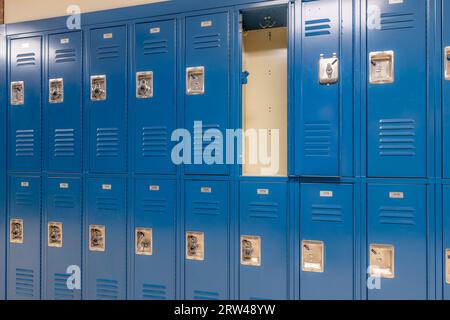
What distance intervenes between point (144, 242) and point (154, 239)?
0.10m

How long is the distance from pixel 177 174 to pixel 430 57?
1.91m

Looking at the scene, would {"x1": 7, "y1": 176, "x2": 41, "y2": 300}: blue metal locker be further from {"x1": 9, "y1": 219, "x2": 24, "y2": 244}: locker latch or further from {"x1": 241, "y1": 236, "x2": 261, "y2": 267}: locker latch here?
{"x1": 241, "y1": 236, "x2": 261, "y2": 267}: locker latch

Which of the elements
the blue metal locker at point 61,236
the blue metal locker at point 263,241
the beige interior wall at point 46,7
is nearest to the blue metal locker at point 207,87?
the blue metal locker at point 263,241

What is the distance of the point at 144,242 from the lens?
2.90 m

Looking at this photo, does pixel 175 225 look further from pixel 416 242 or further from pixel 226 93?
pixel 416 242

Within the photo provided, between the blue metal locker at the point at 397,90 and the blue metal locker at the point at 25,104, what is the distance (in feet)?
8.97

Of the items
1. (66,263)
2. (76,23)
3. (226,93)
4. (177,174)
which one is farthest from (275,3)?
(66,263)

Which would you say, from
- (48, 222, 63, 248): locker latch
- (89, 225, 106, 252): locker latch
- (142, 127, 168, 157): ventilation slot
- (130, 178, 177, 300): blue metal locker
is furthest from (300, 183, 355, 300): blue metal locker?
(48, 222, 63, 248): locker latch

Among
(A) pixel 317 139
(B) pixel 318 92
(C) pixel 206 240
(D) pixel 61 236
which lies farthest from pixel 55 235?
(B) pixel 318 92

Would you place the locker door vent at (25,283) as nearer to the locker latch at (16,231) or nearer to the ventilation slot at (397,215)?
the locker latch at (16,231)

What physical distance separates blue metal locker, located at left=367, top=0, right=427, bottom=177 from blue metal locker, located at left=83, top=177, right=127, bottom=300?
1958 mm

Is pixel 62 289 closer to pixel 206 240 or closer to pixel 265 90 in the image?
pixel 206 240

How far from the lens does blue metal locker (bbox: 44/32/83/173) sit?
121 inches

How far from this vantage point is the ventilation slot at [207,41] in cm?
271
